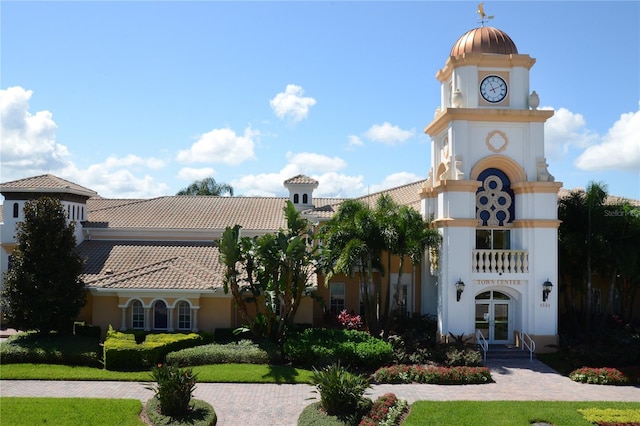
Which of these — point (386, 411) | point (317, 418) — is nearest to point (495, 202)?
point (386, 411)

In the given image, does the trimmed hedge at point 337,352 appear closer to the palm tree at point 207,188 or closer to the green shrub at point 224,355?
the green shrub at point 224,355

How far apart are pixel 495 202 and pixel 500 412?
34.5 ft

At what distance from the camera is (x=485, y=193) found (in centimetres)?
2361

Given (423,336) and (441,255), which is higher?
(441,255)

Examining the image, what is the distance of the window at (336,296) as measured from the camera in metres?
27.5

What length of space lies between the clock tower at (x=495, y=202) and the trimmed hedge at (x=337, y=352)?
12.1 ft

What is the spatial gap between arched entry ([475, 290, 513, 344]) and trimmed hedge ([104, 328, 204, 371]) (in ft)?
41.6

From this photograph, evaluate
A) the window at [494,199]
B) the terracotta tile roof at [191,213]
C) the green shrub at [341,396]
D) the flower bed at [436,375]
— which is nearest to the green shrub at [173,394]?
the green shrub at [341,396]

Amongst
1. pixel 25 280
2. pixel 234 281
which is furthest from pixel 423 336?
pixel 25 280

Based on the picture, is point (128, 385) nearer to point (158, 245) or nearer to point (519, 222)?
point (158, 245)

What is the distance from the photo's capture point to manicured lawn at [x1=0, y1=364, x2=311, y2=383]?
728 inches

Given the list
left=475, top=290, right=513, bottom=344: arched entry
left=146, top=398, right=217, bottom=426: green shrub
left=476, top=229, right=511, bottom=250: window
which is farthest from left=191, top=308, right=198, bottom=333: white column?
left=476, top=229, right=511, bottom=250: window

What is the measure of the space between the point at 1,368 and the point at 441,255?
17.4 metres

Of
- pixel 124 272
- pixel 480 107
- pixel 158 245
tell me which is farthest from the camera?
pixel 158 245
